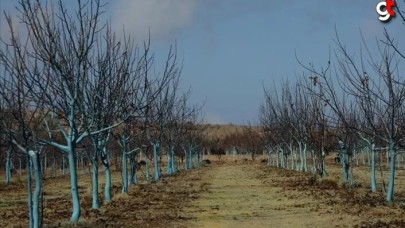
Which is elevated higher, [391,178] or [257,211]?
[391,178]

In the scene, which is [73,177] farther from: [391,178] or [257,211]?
[391,178]

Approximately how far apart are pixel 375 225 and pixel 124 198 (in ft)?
27.5

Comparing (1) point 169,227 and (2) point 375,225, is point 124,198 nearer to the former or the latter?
(1) point 169,227

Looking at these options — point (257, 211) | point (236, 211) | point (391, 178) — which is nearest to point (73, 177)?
point (236, 211)

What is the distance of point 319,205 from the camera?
1480cm

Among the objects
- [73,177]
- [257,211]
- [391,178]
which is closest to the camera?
[73,177]

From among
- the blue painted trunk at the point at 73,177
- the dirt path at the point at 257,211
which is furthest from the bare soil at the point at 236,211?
Result: the blue painted trunk at the point at 73,177

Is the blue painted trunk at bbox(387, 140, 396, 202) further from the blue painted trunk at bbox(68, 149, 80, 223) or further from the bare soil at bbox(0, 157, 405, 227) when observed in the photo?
the blue painted trunk at bbox(68, 149, 80, 223)

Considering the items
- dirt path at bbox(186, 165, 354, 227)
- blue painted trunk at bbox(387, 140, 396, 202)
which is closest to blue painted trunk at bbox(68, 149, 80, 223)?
dirt path at bbox(186, 165, 354, 227)

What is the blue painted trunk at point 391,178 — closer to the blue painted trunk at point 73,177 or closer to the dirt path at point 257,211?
the dirt path at point 257,211

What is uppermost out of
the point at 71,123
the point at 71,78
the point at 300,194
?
the point at 71,78

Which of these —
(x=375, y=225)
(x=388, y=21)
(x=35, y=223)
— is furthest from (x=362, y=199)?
(x=35, y=223)

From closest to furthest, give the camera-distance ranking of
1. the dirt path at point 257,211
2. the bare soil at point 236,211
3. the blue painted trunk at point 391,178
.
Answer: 1. the bare soil at point 236,211
2. the dirt path at point 257,211
3. the blue painted trunk at point 391,178

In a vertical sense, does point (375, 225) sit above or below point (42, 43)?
below
